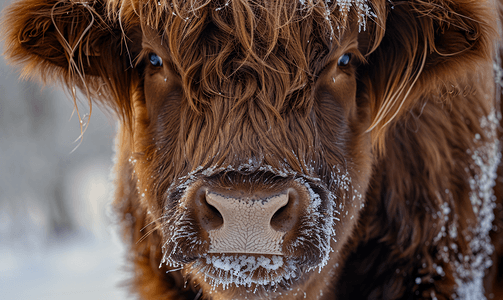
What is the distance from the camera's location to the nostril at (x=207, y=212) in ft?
3.88

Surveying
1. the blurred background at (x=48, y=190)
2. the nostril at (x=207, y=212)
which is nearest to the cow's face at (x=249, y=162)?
the nostril at (x=207, y=212)

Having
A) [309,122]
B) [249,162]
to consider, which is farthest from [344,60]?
[249,162]

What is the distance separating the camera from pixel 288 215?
1.18 m

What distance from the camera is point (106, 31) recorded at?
1634mm

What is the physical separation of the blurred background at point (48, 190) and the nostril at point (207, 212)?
4.05 metres

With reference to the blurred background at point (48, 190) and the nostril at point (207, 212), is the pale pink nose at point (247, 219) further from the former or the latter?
the blurred background at point (48, 190)

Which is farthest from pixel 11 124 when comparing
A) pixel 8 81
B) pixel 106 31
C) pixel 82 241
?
pixel 106 31

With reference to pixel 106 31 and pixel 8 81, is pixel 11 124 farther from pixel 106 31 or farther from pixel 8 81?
pixel 106 31

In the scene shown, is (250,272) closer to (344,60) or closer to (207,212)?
(207,212)

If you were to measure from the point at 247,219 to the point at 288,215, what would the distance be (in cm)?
14

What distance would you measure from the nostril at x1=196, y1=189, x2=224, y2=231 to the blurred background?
13.3 feet

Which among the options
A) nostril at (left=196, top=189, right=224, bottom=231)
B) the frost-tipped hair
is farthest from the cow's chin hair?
the frost-tipped hair

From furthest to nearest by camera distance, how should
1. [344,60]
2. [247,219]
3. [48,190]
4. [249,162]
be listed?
[48,190] < [344,60] < [249,162] < [247,219]

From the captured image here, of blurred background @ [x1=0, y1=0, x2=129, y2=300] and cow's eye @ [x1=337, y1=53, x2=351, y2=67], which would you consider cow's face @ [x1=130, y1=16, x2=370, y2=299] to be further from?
blurred background @ [x1=0, y1=0, x2=129, y2=300]
